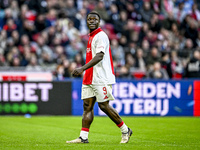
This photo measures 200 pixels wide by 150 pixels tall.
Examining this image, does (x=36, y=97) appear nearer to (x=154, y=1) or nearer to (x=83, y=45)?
(x=83, y=45)

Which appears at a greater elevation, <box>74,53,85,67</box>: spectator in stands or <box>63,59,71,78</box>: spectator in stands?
<box>74,53,85,67</box>: spectator in stands

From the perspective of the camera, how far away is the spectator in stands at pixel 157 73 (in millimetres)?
16922

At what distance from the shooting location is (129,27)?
65.8 feet

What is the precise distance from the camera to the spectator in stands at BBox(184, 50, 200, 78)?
1736 cm

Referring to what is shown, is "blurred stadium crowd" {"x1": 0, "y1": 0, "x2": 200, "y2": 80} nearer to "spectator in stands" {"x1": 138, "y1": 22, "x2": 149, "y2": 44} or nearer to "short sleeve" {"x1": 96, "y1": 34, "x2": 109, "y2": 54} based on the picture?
"spectator in stands" {"x1": 138, "y1": 22, "x2": 149, "y2": 44}

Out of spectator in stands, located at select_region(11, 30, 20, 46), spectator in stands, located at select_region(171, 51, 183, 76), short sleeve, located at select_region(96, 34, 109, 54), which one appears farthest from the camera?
spectator in stands, located at select_region(11, 30, 20, 46)

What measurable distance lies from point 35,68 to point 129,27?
5111 mm

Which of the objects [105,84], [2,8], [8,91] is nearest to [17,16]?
[2,8]

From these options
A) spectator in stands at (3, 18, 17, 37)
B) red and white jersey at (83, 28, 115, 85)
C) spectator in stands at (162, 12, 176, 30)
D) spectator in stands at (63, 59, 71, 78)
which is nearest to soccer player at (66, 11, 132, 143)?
red and white jersey at (83, 28, 115, 85)

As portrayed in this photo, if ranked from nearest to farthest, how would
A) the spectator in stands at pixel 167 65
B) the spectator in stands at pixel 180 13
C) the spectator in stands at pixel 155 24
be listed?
the spectator in stands at pixel 167 65, the spectator in stands at pixel 155 24, the spectator in stands at pixel 180 13

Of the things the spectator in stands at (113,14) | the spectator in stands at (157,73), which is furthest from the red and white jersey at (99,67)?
the spectator in stands at (113,14)

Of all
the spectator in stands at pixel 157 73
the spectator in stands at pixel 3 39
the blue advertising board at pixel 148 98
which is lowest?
the blue advertising board at pixel 148 98

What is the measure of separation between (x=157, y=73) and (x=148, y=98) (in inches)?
50.8

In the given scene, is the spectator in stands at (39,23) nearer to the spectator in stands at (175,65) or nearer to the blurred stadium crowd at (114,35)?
the blurred stadium crowd at (114,35)
